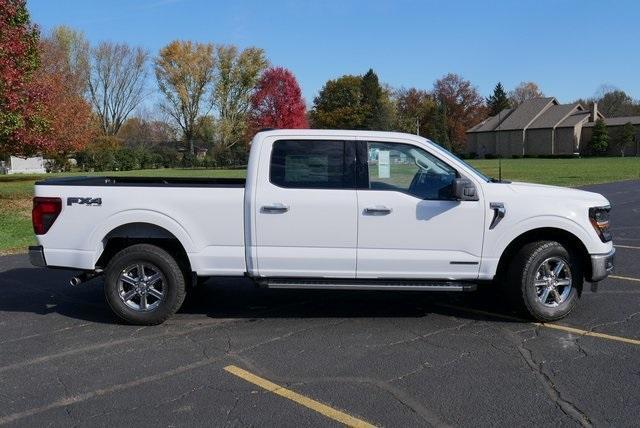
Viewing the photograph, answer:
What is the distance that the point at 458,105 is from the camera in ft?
366

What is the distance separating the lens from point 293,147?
5.82 m

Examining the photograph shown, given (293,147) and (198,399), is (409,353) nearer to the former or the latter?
(198,399)

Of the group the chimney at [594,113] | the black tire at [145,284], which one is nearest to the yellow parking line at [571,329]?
the black tire at [145,284]

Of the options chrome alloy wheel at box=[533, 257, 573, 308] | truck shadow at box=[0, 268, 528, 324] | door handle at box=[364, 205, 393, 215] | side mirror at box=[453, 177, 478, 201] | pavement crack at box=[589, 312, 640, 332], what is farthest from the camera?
truck shadow at box=[0, 268, 528, 324]

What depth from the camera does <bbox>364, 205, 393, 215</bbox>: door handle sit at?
5.57 meters

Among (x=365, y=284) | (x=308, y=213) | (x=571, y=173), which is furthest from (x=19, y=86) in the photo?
(x=571, y=173)

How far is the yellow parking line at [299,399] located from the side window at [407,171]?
2.16 m

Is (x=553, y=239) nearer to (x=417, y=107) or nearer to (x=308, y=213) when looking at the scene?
(x=308, y=213)

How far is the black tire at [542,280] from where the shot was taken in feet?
18.7

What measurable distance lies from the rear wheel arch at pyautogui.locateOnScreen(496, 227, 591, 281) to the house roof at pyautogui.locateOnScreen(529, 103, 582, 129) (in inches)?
3519

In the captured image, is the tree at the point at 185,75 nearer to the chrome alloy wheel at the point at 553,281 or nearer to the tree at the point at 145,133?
the tree at the point at 145,133

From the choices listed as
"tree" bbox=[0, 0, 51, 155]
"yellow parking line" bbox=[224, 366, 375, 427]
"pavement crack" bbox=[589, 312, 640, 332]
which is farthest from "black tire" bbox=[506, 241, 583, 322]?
"tree" bbox=[0, 0, 51, 155]

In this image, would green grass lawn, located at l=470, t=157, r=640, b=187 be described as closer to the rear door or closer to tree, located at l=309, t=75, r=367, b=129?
the rear door

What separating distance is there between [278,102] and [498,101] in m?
66.1
